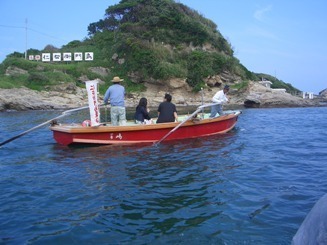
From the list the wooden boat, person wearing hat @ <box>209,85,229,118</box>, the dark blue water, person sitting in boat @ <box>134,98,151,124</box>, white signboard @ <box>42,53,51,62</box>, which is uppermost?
white signboard @ <box>42,53,51,62</box>

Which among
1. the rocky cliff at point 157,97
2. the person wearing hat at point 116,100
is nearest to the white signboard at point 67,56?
the rocky cliff at point 157,97

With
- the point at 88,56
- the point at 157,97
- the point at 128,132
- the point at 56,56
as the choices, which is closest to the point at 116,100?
the point at 128,132

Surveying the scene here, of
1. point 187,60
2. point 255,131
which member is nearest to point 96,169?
point 255,131

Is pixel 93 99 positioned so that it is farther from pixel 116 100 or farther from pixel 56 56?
pixel 56 56

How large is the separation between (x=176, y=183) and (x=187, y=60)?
40.0 metres

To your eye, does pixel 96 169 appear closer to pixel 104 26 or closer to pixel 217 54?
pixel 217 54

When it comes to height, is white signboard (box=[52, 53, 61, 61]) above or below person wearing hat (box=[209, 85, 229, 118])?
above

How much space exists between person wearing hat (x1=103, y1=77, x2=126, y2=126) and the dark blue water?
1631 mm

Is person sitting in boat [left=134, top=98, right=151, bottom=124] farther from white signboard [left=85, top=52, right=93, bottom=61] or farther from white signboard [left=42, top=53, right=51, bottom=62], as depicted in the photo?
white signboard [left=42, top=53, right=51, bottom=62]

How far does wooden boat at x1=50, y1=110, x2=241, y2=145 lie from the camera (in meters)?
11.6

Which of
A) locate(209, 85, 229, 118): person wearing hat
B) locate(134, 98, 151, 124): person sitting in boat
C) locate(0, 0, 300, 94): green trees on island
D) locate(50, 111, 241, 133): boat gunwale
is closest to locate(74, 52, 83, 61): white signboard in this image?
locate(0, 0, 300, 94): green trees on island

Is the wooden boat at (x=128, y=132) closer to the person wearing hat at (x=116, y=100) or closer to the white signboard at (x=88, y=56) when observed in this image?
the person wearing hat at (x=116, y=100)

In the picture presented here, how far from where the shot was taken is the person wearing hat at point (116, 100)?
11992 mm

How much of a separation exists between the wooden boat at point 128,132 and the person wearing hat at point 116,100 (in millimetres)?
451
